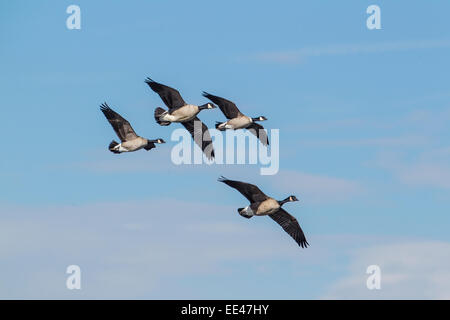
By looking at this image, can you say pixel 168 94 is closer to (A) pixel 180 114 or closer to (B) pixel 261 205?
(A) pixel 180 114

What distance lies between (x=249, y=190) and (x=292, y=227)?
442 cm

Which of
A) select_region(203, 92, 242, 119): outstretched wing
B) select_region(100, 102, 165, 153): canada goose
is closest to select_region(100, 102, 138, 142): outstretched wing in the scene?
select_region(100, 102, 165, 153): canada goose

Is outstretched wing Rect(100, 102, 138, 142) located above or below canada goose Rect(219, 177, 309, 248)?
above

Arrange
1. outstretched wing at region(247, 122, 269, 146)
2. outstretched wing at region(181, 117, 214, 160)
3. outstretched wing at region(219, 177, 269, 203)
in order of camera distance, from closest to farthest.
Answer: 1. outstretched wing at region(219, 177, 269, 203)
2. outstretched wing at region(181, 117, 214, 160)
3. outstretched wing at region(247, 122, 269, 146)

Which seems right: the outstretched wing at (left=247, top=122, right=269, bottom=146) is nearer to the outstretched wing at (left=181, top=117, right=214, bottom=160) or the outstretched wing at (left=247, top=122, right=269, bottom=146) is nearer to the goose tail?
the outstretched wing at (left=181, top=117, right=214, bottom=160)

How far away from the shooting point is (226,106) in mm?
62281

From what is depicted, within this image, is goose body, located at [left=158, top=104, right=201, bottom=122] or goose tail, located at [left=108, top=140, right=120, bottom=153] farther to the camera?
goose tail, located at [left=108, top=140, right=120, bottom=153]

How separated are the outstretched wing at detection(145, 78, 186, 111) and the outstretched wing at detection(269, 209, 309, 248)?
684 centimetres

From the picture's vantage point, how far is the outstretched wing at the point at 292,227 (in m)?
61.1

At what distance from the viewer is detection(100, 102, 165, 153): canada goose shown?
61469mm

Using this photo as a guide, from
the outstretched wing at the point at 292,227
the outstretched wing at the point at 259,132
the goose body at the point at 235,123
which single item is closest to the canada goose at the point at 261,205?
the outstretched wing at the point at 292,227

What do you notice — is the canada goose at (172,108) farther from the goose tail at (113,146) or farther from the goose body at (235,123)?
the goose tail at (113,146)
